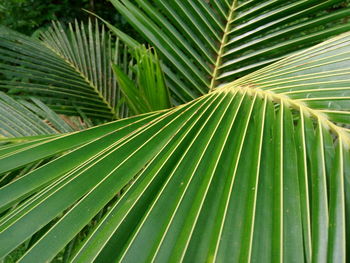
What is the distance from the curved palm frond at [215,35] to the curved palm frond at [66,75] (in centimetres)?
40

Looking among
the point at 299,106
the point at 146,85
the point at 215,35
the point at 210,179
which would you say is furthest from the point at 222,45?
the point at 210,179

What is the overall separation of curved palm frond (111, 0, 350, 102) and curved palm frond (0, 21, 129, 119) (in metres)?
0.40

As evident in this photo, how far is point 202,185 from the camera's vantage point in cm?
53

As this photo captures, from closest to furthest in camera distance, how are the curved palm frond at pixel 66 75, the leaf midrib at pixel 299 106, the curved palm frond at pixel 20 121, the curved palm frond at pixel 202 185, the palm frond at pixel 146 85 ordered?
the curved palm frond at pixel 202 185 → the leaf midrib at pixel 299 106 → the palm frond at pixel 146 85 → the curved palm frond at pixel 20 121 → the curved palm frond at pixel 66 75

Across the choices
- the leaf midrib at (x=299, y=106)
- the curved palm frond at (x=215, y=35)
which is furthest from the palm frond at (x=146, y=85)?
the leaf midrib at (x=299, y=106)

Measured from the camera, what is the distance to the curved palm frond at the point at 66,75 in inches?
60.2

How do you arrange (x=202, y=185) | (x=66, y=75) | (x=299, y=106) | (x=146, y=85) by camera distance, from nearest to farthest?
(x=202, y=185) → (x=299, y=106) → (x=146, y=85) → (x=66, y=75)

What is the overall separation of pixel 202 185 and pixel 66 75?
3.92ft

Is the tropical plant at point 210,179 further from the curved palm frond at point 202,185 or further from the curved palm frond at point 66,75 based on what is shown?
the curved palm frond at point 66,75

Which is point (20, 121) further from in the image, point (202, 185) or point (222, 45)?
point (202, 185)

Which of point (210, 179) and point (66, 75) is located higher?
point (66, 75)

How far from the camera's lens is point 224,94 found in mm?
804

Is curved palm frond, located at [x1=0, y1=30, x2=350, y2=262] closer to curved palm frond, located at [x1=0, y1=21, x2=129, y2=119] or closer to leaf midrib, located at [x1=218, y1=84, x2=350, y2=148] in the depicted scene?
leaf midrib, located at [x1=218, y1=84, x2=350, y2=148]

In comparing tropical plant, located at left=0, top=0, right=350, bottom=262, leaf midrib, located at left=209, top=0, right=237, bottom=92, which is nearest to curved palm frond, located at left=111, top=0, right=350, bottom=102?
leaf midrib, located at left=209, top=0, right=237, bottom=92
